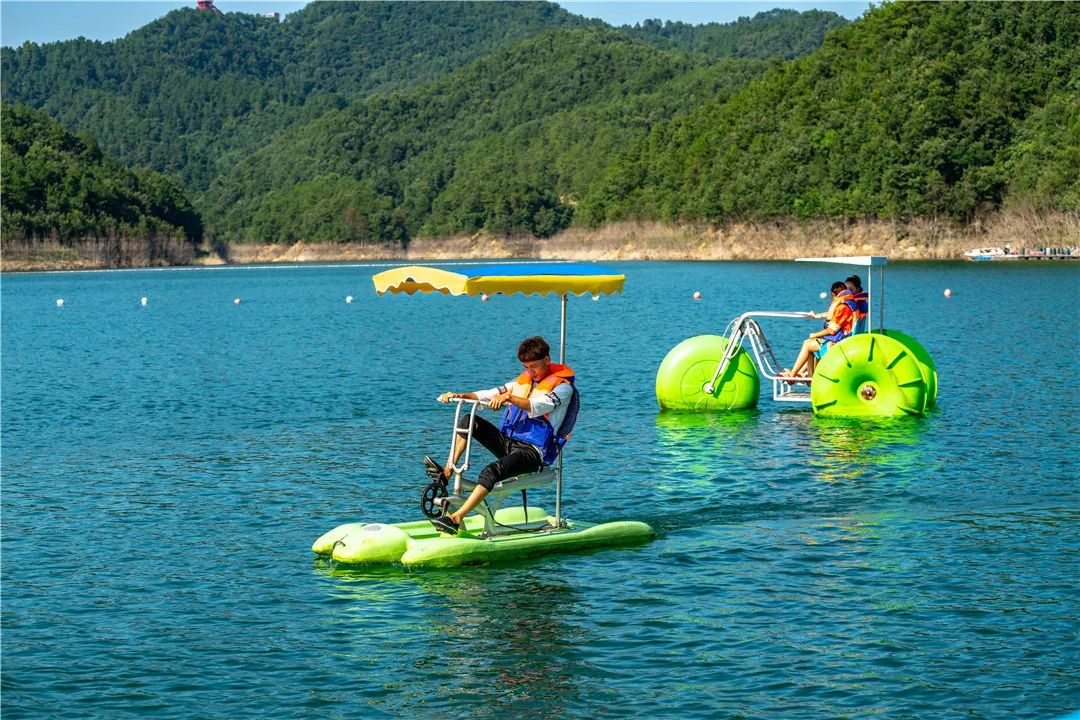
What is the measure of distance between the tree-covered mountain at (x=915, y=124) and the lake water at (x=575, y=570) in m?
103

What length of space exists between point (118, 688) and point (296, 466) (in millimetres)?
11122

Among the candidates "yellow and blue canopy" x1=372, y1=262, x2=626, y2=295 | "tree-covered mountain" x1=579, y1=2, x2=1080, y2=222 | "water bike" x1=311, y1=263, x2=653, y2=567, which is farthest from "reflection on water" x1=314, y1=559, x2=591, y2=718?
"tree-covered mountain" x1=579, y1=2, x2=1080, y2=222

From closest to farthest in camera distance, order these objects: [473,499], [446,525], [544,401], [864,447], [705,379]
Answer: [473,499]
[544,401]
[446,525]
[864,447]
[705,379]

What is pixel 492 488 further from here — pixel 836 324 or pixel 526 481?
pixel 836 324

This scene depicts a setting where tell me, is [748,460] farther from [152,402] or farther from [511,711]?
[152,402]

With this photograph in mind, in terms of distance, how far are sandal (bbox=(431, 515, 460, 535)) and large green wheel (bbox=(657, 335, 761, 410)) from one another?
42.2 feet

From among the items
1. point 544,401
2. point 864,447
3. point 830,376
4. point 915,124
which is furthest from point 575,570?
point 915,124

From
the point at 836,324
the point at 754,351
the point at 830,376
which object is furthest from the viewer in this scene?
the point at 754,351

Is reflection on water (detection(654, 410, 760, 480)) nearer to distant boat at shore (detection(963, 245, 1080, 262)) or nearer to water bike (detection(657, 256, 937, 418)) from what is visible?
water bike (detection(657, 256, 937, 418))

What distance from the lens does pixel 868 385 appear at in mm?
26422

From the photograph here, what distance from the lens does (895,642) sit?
13109mm

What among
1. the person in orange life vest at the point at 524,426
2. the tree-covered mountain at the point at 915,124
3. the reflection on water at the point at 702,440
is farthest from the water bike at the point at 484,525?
the tree-covered mountain at the point at 915,124

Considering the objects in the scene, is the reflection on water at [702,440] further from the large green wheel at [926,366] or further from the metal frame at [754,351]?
the large green wheel at [926,366]

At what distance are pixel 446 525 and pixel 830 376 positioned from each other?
12.4 m
